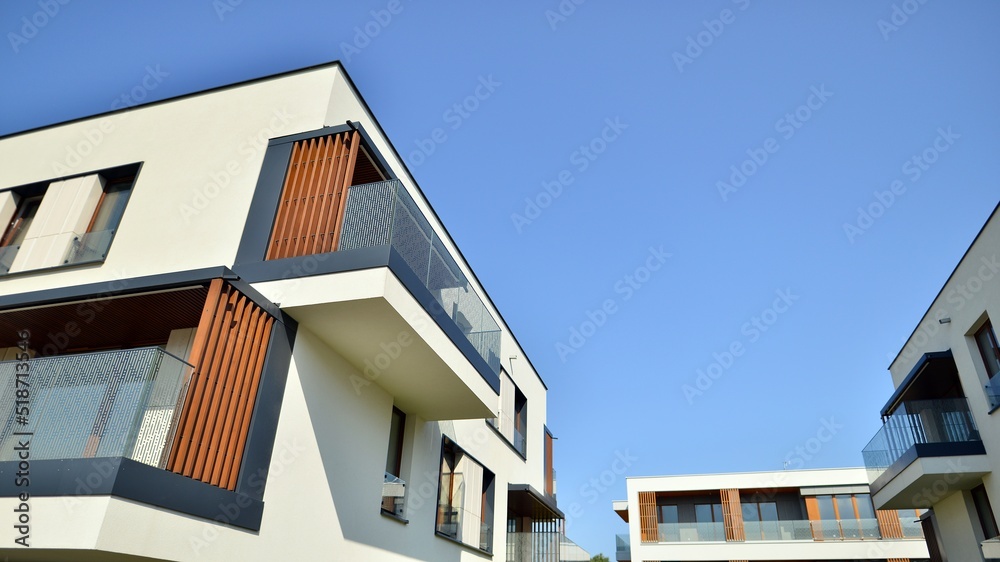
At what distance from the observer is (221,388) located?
654cm

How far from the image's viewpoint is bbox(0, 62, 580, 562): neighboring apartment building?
5.48 meters

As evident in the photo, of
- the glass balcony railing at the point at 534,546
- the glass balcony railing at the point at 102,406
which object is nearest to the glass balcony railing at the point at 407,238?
the glass balcony railing at the point at 102,406

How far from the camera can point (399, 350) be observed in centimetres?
877

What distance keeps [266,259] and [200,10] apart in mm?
3963

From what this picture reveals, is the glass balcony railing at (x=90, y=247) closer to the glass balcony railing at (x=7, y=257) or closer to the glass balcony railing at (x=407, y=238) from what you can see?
the glass balcony railing at (x=7, y=257)

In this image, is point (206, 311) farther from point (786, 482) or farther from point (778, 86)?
point (786, 482)

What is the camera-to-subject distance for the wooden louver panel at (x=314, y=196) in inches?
316

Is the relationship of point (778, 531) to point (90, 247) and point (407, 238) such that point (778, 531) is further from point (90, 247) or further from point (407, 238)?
point (90, 247)

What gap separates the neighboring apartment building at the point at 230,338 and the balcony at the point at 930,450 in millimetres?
9646

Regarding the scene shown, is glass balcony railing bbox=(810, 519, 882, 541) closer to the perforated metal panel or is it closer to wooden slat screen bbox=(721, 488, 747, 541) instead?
wooden slat screen bbox=(721, 488, 747, 541)

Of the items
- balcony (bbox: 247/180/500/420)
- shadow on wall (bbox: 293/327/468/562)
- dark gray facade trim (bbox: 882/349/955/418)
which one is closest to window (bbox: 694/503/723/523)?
dark gray facade trim (bbox: 882/349/955/418)

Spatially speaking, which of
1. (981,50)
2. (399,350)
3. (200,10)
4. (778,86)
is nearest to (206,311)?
(399,350)

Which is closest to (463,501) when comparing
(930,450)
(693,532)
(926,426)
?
(930,450)

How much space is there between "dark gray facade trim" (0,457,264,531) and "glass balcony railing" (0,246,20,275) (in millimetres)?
5266
